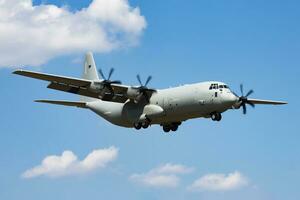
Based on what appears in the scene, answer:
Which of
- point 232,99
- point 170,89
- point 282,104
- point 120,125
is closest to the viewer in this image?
point 232,99

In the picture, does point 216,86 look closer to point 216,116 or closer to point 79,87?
point 216,116

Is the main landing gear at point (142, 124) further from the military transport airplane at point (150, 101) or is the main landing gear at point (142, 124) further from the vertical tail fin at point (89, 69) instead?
the vertical tail fin at point (89, 69)

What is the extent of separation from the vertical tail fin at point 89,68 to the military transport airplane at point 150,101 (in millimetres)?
4208

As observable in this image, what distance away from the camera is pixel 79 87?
49469 millimetres

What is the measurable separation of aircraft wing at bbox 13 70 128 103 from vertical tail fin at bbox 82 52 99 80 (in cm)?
733

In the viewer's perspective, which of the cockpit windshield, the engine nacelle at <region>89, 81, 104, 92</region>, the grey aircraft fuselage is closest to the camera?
the grey aircraft fuselage

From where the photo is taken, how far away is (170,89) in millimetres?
48625

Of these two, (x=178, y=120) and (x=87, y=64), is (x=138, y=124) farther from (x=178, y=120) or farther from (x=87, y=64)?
(x=87, y=64)

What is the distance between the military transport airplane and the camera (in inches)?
1802

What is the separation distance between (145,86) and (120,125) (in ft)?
14.6

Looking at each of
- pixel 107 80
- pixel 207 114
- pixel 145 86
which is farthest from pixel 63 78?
pixel 207 114

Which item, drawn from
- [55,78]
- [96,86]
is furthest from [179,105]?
[55,78]

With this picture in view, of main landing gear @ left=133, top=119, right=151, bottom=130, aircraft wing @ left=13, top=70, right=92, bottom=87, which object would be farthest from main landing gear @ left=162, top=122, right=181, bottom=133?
aircraft wing @ left=13, top=70, right=92, bottom=87

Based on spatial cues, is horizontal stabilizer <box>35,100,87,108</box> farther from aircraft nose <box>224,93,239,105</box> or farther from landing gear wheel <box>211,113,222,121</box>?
aircraft nose <box>224,93,239,105</box>
